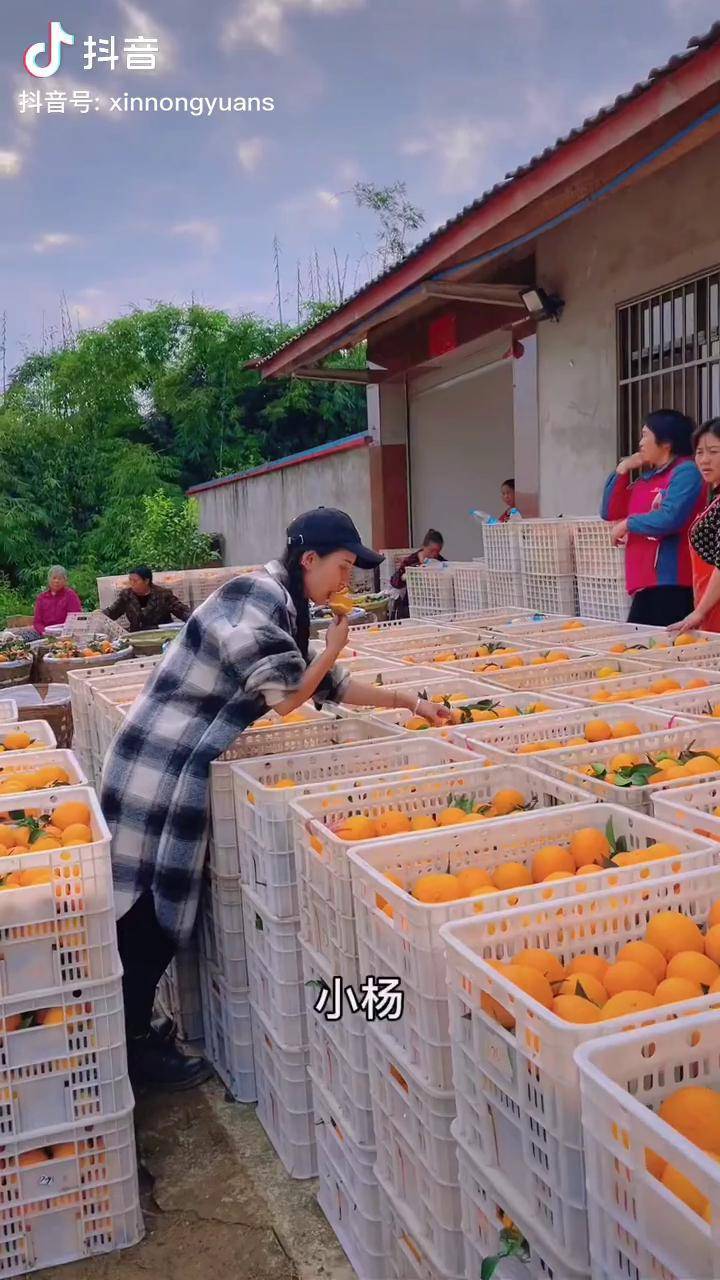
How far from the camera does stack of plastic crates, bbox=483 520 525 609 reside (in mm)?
6059

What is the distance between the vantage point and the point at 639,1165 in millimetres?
1085

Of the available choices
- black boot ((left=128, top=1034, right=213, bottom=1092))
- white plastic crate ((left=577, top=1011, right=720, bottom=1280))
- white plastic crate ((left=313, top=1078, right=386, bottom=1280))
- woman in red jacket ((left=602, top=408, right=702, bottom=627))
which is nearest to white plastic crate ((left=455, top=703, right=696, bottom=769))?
white plastic crate ((left=313, top=1078, right=386, bottom=1280))

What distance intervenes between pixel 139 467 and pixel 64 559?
2.79 metres

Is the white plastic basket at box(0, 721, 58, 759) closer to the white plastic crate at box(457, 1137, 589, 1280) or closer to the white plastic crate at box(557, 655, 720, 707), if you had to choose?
the white plastic crate at box(557, 655, 720, 707)

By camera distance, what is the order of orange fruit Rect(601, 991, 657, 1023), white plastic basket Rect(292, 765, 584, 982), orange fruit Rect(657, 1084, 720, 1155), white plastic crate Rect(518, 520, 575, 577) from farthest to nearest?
white plastic crate Rect(518, 520, 575, 577), white plastic basket Rect(292, 765, 584, 982), orange fruit Rect(601, 991, 657, 1023), orange fruit Rect(657, 1084, 720, 1155)

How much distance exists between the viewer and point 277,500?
1755 cm

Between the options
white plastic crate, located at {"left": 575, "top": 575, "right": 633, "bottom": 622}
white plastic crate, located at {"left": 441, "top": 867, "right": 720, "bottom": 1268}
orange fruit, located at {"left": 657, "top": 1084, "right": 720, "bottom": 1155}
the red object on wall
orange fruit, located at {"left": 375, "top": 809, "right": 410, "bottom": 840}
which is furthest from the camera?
the red object on wall

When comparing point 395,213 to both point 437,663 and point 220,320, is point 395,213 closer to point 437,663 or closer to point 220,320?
point 220,320

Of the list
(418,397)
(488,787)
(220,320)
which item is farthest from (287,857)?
(220,320)

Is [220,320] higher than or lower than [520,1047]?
higher

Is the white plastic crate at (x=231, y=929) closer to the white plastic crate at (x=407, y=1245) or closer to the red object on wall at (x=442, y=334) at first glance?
the white plastic crate at (x=407, y=1245)

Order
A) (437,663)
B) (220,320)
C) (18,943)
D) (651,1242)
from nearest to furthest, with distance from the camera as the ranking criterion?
(651,1242) → (18,943) → (437,663) → (220,320)

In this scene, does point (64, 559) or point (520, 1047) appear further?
point (64, 559)

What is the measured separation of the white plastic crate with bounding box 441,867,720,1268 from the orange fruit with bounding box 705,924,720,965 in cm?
10
